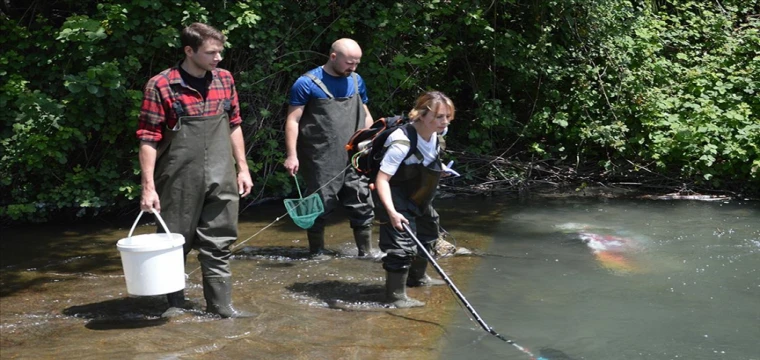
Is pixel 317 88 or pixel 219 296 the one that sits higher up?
pixel 317 88

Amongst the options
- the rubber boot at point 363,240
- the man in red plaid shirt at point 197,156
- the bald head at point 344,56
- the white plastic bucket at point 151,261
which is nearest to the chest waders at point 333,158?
the rubber boot at point 363,240

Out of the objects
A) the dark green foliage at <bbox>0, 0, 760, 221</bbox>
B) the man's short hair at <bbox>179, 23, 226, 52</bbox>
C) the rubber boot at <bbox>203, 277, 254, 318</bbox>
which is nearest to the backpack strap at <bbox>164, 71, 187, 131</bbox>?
the man's short hair at <bbox>179, 23, 226, 52</bbox>

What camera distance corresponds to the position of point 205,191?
5668 mm

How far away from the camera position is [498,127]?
1108 centimetres

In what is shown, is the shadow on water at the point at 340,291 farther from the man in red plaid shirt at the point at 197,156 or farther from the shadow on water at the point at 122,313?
the shadow on water at the point at 122,313

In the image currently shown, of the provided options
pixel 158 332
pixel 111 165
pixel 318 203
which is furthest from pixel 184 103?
pixel 111 165

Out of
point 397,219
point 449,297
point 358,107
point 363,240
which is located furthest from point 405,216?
point 358,107

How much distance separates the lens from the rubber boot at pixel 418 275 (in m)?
6.52

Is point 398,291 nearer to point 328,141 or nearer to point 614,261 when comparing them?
point 328,141

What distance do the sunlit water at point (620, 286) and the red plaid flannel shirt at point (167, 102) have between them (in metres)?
2.05

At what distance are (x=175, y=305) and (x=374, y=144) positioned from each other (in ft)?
5.49

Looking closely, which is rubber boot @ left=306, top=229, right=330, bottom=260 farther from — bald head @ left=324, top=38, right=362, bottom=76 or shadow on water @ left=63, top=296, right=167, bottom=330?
shadow on water @ left=63, top=296, right=167, bottom=330

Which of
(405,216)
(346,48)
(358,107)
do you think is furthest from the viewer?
(358,107)

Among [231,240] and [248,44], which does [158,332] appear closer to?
[231,240]
